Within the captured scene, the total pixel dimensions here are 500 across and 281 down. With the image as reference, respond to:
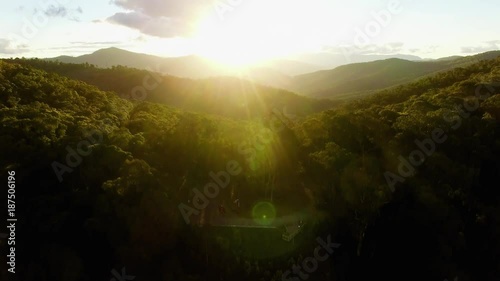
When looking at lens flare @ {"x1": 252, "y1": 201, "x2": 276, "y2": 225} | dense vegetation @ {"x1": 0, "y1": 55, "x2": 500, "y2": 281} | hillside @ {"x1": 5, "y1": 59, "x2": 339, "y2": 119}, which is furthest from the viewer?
hillside @ {"x1": 5, "y1": 59, "x2": 339, "y2": 119}

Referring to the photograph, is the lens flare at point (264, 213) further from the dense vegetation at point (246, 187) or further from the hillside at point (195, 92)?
the hillside at point (195, 92)

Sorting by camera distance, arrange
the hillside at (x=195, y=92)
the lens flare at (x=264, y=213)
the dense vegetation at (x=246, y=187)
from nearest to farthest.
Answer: the dense vegetation at (x=246, y=187)
the lens flare at (x=264, y=213)
the hillside at (x=195, y=92)

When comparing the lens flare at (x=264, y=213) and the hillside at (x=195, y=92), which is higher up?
the hillside at (x=195, y=92)

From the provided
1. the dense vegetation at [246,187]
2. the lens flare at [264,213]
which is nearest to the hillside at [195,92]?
the dense vegetation at [246,187]

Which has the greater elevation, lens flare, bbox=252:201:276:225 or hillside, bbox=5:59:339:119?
hillside, bbox=5:59:339:119

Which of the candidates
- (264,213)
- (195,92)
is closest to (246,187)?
(264,213)

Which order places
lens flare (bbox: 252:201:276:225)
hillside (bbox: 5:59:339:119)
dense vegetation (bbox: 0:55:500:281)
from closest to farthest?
dense vegetation (bbox: 0:55:500:281) < lens flare (bbox: 252:201:276:225) < hillside (bbox: 5:59:339:119)

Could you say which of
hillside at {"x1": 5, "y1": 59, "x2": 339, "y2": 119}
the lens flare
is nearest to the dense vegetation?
the lens flare

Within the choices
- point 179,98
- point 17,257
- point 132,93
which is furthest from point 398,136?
point 179,98

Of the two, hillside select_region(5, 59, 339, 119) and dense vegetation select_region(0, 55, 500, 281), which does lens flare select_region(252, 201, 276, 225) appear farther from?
hillside select_region(5, 59, 339, 119)
